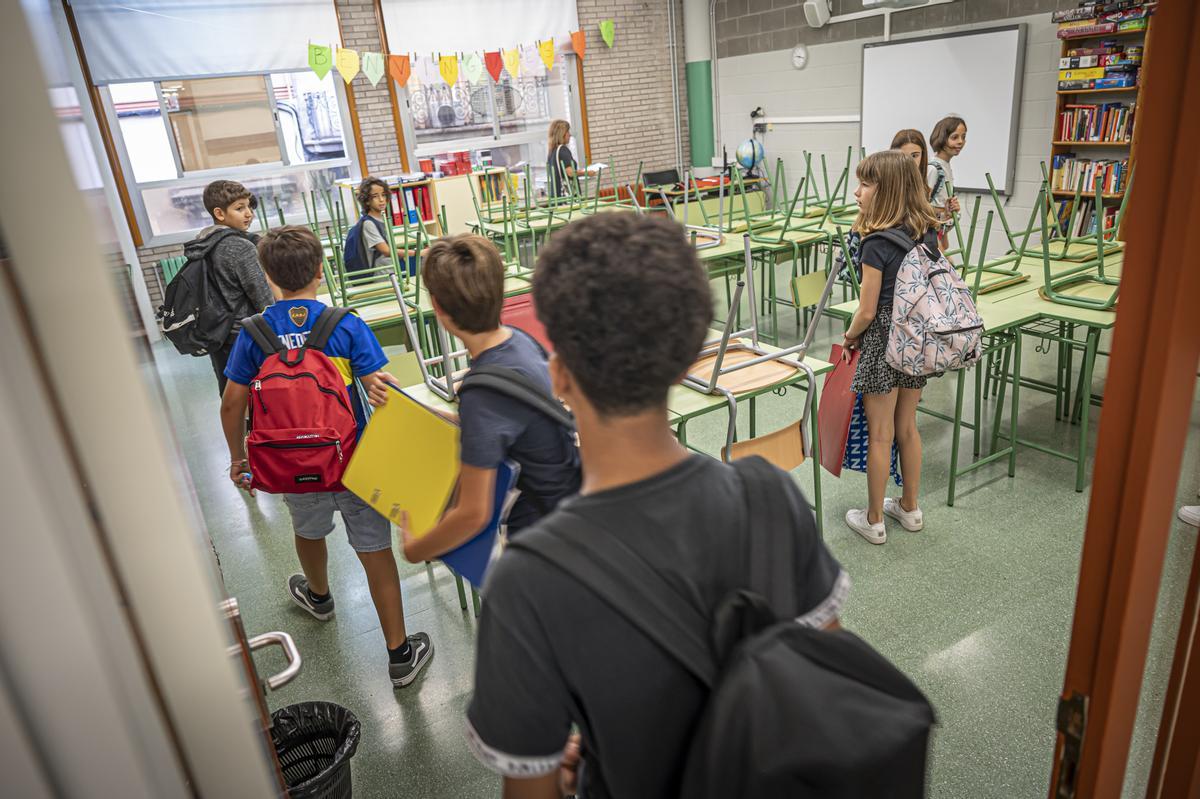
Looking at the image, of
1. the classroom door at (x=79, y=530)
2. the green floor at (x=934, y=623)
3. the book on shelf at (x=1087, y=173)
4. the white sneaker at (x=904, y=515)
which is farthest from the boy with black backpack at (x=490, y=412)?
the book on shelf at (x=1087, y=173)

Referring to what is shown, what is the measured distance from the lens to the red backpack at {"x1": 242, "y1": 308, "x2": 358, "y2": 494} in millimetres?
1958

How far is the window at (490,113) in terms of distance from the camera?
26.6 ft

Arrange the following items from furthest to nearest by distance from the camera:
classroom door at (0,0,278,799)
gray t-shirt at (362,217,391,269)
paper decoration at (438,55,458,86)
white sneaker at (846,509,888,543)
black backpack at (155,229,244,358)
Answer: paper decoration at (438,55,458,86) < gray t-shirt at (362,217,391,269) < black backpack at (155,229,244,358) < white sneaker at (846,509,888,543) < classroom door at (0,0,278,799)

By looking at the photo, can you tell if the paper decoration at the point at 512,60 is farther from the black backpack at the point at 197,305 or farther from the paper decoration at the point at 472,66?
the black backpack at the point at 197,305

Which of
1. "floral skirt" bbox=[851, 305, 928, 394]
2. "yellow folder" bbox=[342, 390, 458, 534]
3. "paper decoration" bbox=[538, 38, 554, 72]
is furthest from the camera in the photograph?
"paper decoration" bbox=[538, 38, 554, 72]

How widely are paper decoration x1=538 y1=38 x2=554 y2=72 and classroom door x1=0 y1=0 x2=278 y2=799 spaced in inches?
344

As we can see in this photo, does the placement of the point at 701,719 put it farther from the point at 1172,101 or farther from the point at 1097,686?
the point at 1172,101

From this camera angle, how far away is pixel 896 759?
67 centimetres

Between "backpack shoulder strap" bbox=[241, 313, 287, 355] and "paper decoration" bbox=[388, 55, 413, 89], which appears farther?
"paper decoration" bbox=[388, 55, 413, 89]

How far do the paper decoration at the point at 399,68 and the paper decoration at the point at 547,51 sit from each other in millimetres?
1494

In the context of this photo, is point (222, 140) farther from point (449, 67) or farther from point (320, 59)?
point (449, 67)

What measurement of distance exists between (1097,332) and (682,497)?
9.00 ft

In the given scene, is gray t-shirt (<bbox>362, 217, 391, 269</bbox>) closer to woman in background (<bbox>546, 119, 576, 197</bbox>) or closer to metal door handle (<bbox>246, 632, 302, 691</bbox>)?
woman in background (<bbox>546, 119, 576, 197</bbox>)

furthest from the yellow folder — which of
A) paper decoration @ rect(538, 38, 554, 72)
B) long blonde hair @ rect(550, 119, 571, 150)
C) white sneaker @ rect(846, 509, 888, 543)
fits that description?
paper decoration @ rect(538, 38, 554, 72)
